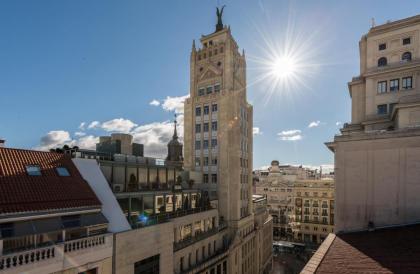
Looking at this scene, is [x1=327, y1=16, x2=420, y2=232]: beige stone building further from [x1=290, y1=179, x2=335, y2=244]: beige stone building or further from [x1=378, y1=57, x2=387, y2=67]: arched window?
[x1=290, y1=179, x2=335, y2=244]: beige stone building

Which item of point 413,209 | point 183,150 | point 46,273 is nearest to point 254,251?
point 183,150

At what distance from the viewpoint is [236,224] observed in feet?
155

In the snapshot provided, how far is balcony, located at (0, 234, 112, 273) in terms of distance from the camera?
13.9 m

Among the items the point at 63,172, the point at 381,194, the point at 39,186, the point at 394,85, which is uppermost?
the point at 394,85

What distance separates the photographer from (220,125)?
49.1 meters

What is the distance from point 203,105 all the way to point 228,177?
1619cm

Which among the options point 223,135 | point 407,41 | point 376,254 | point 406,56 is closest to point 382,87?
point 406,56

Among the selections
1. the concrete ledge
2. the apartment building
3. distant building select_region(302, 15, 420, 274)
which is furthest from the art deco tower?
the concrete ledge

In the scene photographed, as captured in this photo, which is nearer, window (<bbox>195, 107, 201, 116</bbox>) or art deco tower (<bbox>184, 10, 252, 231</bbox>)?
art deco tower (<bbox>184, 10, 252, 231</bbox>)

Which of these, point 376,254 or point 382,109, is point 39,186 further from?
point 382,109

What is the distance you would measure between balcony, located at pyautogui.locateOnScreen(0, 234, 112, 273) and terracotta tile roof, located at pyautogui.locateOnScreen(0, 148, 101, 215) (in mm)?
2706

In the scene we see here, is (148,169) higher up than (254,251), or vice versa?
(148,169)

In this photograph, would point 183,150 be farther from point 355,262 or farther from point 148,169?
point 355,262

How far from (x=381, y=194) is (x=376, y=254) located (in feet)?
24.7
